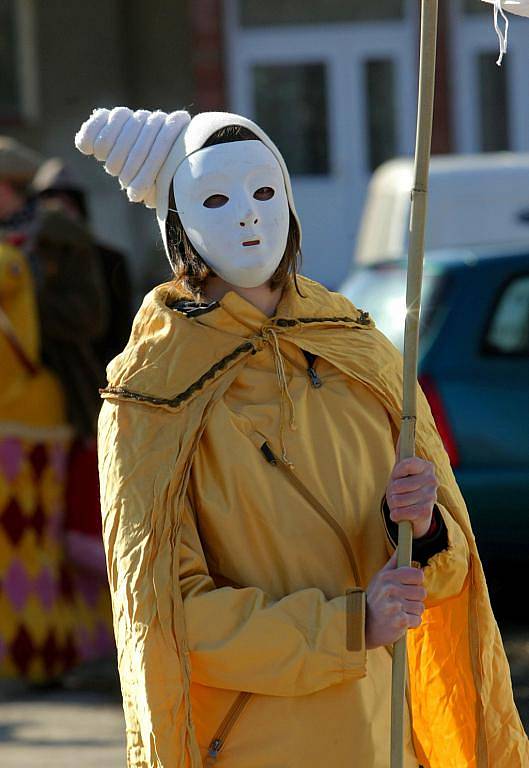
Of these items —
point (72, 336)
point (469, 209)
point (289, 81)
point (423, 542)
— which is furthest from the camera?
point (289, 81)

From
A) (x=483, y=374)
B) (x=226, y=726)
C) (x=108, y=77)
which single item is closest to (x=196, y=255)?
(x=226, y=726)

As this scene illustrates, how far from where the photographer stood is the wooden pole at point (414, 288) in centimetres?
247

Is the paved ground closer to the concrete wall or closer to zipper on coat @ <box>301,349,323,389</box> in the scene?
zipper on coat @ <box>301,349,323,389</box>

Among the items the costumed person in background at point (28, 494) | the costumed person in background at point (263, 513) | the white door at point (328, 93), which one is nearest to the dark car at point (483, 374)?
the costumed person in background at point (28, 494)

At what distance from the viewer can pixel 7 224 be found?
648 cm

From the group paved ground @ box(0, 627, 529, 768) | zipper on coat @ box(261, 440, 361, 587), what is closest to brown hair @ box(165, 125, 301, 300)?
zipper on coat @ box(261, 440, 361, 587)

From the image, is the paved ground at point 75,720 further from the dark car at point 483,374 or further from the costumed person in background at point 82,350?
the dark car at point 483,374

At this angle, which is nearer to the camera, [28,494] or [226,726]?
[226,726]

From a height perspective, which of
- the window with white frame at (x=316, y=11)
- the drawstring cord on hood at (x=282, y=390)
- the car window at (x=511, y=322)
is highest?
the window with white frame at (x=316, y=11)

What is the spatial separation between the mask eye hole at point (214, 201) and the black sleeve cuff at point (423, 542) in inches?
23.3

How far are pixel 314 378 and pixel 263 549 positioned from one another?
31 centimetres

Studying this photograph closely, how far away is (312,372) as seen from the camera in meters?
2.69

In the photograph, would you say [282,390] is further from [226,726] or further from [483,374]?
[483,374]

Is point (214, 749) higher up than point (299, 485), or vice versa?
point (299, 485)
